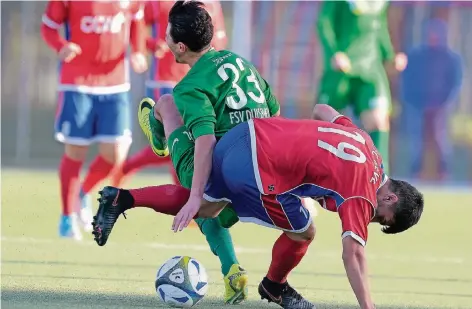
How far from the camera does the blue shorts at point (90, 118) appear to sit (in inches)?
372

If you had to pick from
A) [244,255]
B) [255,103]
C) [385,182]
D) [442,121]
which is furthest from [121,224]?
[442,121]

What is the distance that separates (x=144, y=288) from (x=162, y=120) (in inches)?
38.1

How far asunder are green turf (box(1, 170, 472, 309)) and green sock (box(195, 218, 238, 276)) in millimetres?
210

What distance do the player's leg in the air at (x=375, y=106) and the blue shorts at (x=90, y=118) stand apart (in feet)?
7.45

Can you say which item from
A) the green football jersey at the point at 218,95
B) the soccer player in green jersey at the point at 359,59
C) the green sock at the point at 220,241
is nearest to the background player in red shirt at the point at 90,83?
the soccer player in green jersey at the point at 359,59

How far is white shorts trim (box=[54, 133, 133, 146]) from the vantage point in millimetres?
9453

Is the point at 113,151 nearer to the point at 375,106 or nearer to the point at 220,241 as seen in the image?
the point at 375,106

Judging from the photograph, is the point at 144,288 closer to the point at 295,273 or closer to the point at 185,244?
the point at 295,273

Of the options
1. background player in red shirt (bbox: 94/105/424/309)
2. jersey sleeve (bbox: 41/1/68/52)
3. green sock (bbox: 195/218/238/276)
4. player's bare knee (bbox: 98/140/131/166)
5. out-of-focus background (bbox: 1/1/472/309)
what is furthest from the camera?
player's bare knee (bbox: 98/140/131/166)

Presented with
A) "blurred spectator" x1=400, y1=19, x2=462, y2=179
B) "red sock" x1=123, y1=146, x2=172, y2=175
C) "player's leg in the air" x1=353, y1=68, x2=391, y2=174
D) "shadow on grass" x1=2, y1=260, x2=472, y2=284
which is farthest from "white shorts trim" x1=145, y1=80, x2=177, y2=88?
"blurred spectator" x1=400, y1=19, x2=462, y2=179

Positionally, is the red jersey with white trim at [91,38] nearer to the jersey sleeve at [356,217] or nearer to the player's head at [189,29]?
the player's head at [189,29]

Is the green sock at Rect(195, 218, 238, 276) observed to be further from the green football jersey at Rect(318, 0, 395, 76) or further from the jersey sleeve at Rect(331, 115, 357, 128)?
the green football jersey at Rect(318, 0, 395, 76)

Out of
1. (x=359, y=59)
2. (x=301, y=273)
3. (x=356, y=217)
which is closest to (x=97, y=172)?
(x=359, y=59)

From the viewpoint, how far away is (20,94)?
19250 millimetres
